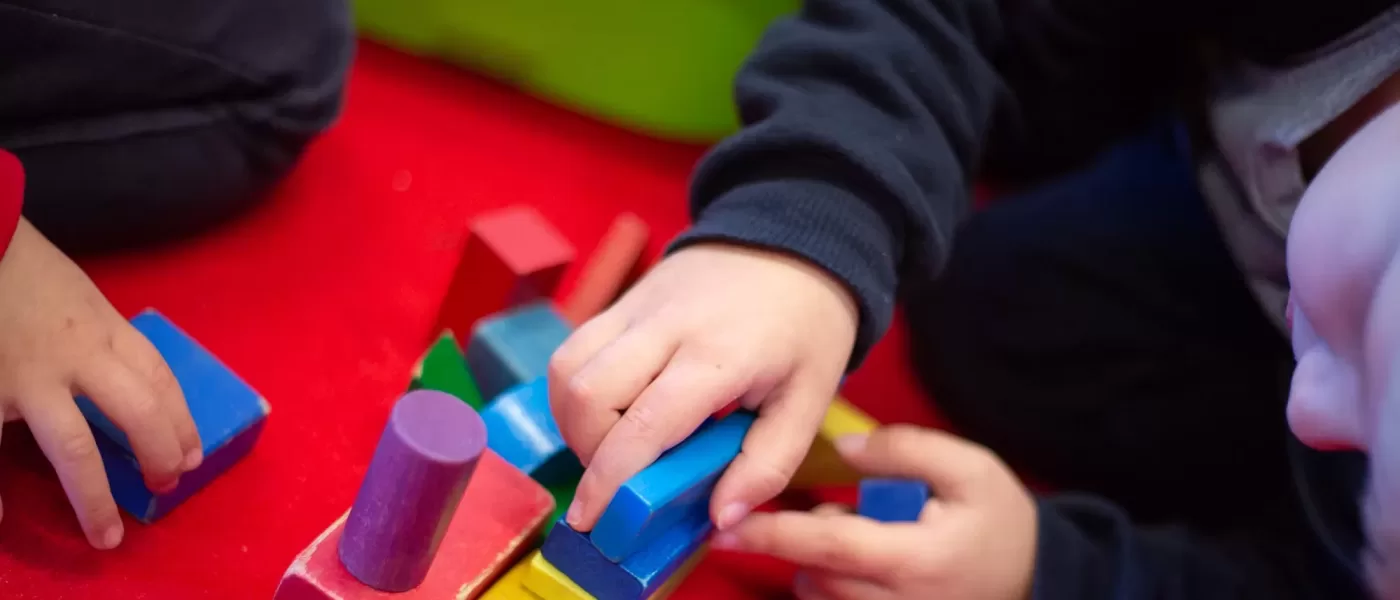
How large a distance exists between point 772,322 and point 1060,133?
0.53 meters

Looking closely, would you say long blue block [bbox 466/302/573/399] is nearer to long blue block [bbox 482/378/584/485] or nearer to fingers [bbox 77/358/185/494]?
long blue block [bbox 482/378/584/485]

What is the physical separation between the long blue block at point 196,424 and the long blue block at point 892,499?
29 centimetres

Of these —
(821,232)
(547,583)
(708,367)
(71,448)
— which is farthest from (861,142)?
(71,448)

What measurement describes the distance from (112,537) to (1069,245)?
0.64 meters

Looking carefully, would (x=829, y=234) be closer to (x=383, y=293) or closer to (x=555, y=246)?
(x=555, y=246)

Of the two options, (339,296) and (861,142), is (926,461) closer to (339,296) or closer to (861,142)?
(861,142)

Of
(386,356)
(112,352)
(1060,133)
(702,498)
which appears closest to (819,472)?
(702,498)

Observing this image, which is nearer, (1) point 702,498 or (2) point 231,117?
(1) point 702,498

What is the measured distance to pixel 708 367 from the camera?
1.40 feet

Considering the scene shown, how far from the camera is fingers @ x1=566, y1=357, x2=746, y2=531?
40 centimetres


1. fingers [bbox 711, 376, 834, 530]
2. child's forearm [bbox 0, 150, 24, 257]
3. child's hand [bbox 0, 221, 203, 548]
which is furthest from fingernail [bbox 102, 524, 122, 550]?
fingers [bbox 711, 376, 834, 530]

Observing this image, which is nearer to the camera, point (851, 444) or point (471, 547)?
point (471, 547)

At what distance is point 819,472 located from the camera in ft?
1.84

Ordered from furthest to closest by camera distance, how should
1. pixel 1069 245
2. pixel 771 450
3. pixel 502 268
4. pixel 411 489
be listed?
1. pixel 1069 245
2. pixel 502 268
3. pixel 771 450
4. pixel 411 489
